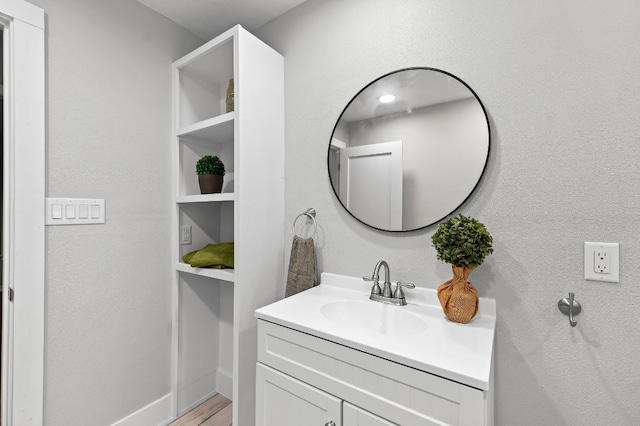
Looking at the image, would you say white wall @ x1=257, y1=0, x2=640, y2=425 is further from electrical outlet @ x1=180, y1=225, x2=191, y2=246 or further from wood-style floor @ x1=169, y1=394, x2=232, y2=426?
wood-style floor @ x1=169, y1=394, x2=232, y2=426

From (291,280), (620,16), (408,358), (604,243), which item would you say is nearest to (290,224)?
(291,280)

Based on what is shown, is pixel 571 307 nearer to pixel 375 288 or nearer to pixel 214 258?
pixel 375 288

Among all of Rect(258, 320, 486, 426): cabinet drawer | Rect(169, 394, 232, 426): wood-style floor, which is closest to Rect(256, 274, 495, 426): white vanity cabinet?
Rect(258, 320, 486, 426): cabinet drawer

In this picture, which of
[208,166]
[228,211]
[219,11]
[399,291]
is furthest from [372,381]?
[219,11]

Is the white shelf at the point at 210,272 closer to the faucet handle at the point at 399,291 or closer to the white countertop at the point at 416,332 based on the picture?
the white countertop at the point at 416,332

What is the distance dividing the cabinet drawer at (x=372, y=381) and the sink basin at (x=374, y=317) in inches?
6.2

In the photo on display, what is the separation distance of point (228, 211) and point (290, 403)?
1.27 m

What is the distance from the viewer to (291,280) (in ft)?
5.01

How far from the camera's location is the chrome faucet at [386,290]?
4.09ft

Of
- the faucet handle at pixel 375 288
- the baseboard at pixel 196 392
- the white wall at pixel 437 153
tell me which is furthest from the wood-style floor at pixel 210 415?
the white wall at pixel 437 153

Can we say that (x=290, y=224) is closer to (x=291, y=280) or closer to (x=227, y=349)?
(x=291, y=280)

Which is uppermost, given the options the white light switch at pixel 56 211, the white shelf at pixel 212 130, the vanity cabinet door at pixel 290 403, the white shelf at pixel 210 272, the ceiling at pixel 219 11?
the ceiling at pixel 219 11

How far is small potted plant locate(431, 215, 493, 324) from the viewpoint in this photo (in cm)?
101

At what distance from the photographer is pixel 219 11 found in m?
1.67
